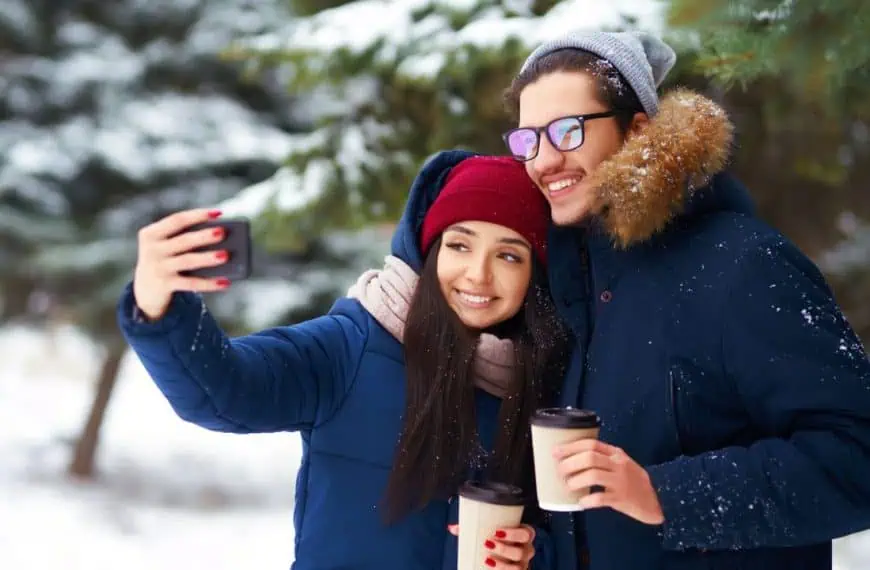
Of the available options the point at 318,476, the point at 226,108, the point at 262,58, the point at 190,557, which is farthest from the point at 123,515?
the point at 318,476

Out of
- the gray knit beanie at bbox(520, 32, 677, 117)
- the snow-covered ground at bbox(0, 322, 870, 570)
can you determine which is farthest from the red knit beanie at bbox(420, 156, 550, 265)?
the snow-covered ground at bbox(0, 322, 870, 570)

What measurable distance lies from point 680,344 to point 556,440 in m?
0.35

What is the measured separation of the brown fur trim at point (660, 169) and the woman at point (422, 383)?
40 centimetres

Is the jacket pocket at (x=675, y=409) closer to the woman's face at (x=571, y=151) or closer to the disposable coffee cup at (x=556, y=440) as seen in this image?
the disposable coffee cup at (x=556, y=440)

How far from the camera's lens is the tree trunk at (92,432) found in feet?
29.0

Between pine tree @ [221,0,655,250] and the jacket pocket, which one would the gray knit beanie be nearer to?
the jacket pocket

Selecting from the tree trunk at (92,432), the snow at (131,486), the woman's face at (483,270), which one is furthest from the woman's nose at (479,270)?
the tree trunk at (92,432)

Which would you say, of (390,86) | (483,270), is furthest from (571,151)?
(390,86)

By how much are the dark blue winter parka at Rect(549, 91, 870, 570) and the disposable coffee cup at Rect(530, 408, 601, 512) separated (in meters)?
0.15

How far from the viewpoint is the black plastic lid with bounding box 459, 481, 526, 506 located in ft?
6.27

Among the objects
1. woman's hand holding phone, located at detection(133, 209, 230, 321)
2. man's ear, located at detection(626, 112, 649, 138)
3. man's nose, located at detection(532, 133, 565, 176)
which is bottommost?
woman's hand holding phone, located at detection(133, 209, 230, 321)

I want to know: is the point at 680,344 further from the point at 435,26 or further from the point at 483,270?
the point at 435,26

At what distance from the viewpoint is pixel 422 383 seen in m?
2.27

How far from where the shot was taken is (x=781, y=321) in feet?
5.76
